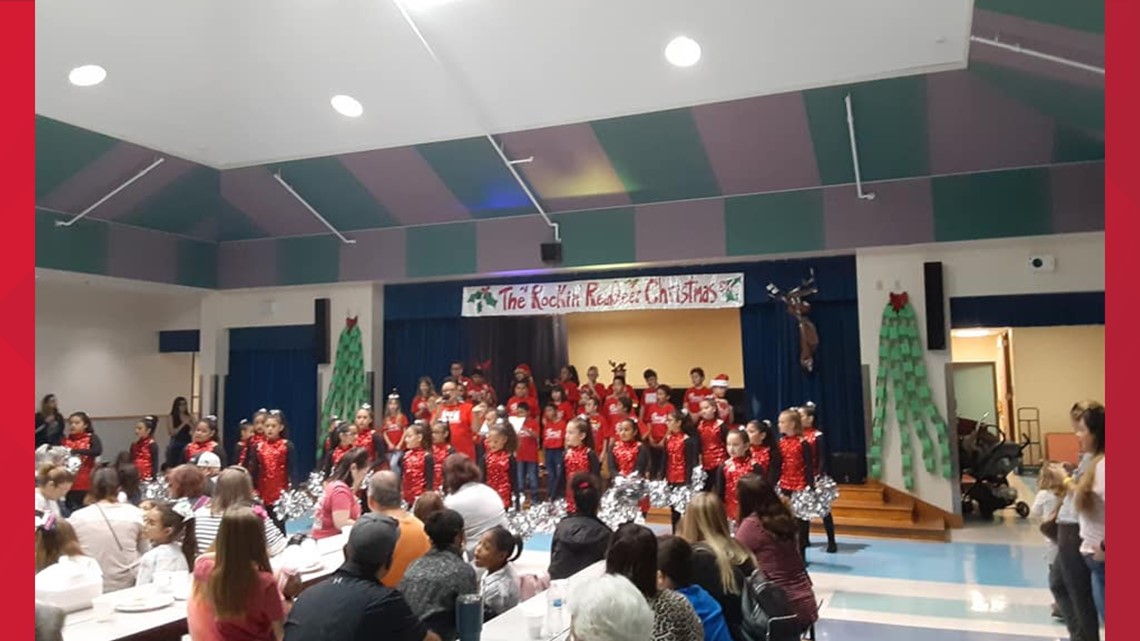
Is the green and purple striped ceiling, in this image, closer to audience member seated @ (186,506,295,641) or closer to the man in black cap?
the man in black cap

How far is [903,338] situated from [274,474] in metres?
6.10

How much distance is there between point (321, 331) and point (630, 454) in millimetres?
5240

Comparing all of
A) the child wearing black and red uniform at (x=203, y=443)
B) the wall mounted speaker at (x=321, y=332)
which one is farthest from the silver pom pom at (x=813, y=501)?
the wall mounted speaker at (x=321, y=332)

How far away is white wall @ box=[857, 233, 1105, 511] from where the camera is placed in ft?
24.4

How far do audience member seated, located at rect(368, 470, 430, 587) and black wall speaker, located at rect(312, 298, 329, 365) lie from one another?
7.20 meters

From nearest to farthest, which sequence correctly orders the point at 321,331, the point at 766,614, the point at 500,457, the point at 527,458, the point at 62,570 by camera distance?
the point at 766,614, the point at 62,570, the point at 500,457, the point at 527,458, the point at 321,331

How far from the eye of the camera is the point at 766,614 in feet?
9.42

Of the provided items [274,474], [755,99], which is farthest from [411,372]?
[755,99]

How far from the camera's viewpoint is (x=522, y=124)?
25.3 ft

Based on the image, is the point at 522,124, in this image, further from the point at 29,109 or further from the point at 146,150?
the point at 29,109

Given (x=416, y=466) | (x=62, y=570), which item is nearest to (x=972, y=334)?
(x=416, y=466)

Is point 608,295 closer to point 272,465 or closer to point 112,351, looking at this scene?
point 272,465

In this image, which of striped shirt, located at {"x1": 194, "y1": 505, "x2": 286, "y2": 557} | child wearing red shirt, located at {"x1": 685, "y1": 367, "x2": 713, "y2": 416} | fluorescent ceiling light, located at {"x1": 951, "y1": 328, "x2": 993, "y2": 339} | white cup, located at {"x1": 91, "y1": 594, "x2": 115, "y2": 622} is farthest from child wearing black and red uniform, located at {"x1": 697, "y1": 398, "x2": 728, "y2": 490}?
fluorescent ceiling light, located at {"x1": 951, "y1": 328, "x2": 993, "y2": 339}

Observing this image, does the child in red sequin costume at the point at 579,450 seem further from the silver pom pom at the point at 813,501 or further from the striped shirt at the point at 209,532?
the striped shirt at the point at 209,532
